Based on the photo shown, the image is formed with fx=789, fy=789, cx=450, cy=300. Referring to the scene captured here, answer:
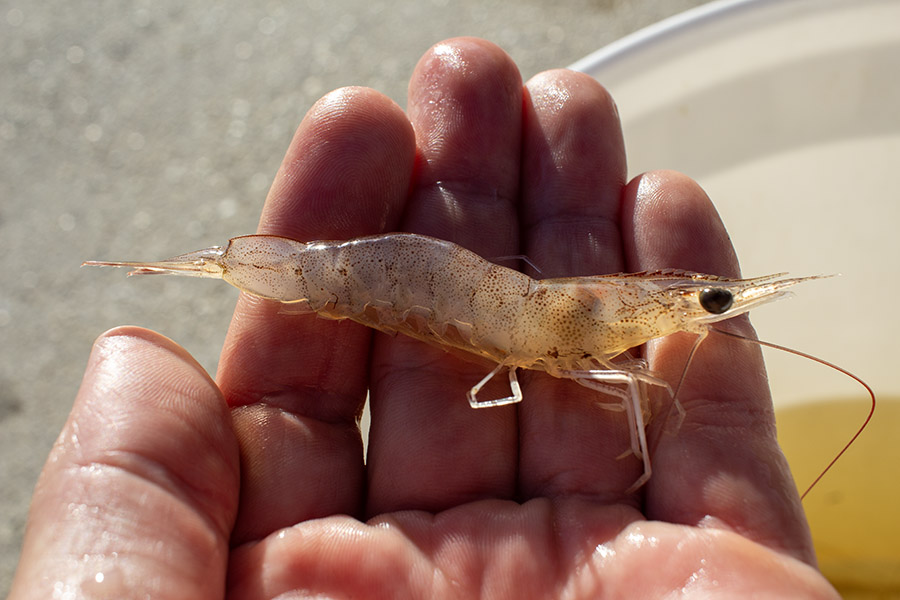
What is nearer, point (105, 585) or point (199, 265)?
point (105, 585)

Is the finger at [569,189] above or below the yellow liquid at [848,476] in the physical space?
above

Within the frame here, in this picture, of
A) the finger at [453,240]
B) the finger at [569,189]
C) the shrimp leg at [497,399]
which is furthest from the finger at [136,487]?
the finger at [569,189]

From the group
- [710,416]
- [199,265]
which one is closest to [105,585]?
[199,265]

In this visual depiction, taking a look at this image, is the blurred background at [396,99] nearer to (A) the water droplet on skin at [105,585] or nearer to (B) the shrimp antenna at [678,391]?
(B) the shrimp antenna at [678,391]

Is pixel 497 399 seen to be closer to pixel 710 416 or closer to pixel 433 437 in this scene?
pixel 433 437

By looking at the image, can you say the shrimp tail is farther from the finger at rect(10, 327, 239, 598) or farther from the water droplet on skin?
the water droplet on skin

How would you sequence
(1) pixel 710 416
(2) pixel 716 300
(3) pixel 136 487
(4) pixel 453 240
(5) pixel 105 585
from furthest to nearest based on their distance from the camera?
(4) pixel 453 240
(2) pixel 716 300
(1) pixel 710 416
(3) pixel 136 487
(5) pixel 105 585

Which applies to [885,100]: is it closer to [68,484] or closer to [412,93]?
[412,93]
